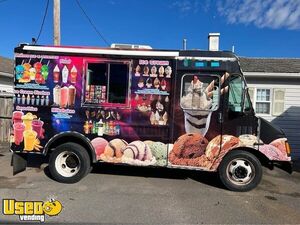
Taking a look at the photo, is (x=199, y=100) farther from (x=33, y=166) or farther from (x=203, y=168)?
(x=33, y=166)

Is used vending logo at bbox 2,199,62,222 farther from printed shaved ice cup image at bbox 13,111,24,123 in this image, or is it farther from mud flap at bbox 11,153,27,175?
printed shaved ice cup image at bbox 13,111,24,123

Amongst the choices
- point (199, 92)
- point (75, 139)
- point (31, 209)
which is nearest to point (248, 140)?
point (199, 92)

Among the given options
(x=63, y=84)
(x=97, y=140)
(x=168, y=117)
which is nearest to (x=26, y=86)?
(x=63, y=84)

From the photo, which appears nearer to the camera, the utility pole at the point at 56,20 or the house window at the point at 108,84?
the house window at the point at 108,84

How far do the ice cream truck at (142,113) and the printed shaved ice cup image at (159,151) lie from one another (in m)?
0.02

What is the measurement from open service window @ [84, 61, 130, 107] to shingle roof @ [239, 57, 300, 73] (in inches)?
279

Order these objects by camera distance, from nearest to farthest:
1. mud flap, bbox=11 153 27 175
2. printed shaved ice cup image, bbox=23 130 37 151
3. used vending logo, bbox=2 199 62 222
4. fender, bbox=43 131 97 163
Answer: used vending logo, bbox=2 199 62 222 < fender, bbox=43 131 97 163 < printed shaved ice cup image, bbox=23 130 37 151 < mud flap, bbox=11 153 27 175

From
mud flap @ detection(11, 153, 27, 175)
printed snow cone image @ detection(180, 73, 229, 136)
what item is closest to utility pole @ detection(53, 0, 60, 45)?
mud flap @ detection(11, 153, 27, 175)

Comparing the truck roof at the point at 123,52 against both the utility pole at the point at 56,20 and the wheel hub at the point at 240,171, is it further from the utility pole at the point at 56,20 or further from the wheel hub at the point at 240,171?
the utility pole at the point at 56,20

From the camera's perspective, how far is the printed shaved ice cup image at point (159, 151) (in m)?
7.12

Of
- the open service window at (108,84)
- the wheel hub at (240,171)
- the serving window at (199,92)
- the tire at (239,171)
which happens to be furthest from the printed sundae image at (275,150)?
the open service window at (108,84)

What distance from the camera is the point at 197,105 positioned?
704 centimetres

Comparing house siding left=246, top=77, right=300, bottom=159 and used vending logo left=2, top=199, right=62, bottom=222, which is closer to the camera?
used vending logo left=2, top=199, right=62, bottom=222

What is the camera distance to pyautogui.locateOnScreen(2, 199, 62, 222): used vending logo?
17.6ft
